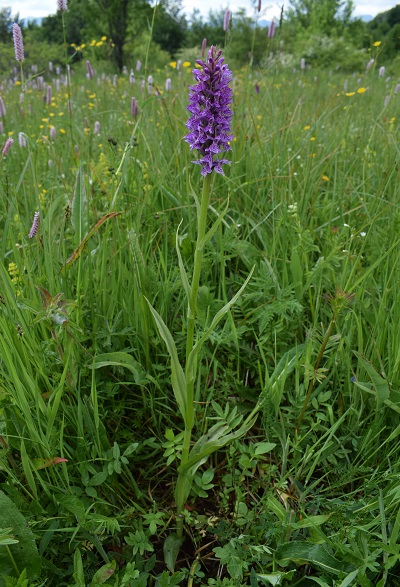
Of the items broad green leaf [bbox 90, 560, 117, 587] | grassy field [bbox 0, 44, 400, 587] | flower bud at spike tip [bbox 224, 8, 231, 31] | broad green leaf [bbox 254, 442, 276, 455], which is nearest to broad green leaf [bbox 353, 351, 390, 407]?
grassy field [bbox 0, 44, 400, 587]

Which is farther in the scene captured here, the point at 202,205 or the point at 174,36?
the point at 174,36

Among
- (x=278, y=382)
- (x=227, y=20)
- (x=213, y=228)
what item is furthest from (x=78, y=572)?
(x=227, y=20)

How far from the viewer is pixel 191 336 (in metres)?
1.20

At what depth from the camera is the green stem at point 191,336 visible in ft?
3.76

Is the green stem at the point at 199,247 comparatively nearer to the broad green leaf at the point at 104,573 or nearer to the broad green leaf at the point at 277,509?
the broad green leaf at the point at 277,509

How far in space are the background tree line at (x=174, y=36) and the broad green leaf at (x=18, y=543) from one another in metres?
2.11

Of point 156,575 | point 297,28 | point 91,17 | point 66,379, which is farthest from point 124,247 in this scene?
point 297,28

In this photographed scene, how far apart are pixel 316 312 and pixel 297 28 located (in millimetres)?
38027

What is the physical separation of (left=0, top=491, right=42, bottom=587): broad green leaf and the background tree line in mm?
2107

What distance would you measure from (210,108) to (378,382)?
0.90 metres

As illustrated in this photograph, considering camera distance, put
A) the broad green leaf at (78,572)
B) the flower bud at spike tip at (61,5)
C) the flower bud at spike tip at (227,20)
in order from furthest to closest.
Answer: the flower bud at spike tip at (227,20)
the flower bud at spike tip at (61,5)
the broad green leaf at (78,572)

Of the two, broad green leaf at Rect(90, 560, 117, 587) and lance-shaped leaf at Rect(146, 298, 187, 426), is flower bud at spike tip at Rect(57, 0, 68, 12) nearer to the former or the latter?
lance-shaped leaf at Rect(146, 298, 187, 426)

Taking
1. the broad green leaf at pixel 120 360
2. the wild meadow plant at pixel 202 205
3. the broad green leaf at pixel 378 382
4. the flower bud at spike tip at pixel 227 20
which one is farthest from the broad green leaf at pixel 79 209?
the flower bud at spike tip at pixel 227 20

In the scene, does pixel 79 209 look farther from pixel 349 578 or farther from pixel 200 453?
pixel 349 578
